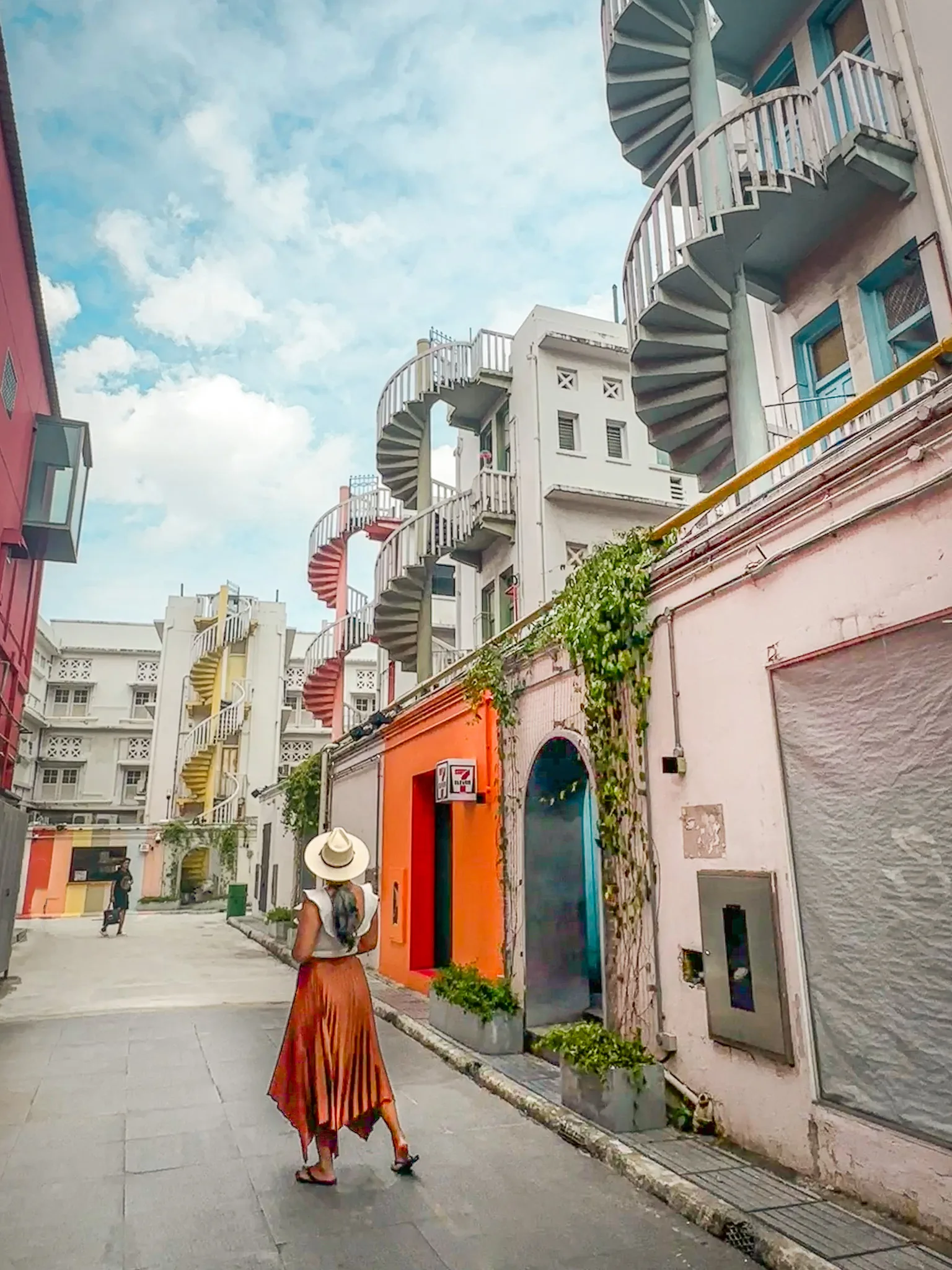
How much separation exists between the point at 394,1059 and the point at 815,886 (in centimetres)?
481

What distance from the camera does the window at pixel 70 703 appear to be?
133 feet

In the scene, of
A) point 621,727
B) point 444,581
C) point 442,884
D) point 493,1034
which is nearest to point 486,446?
point 444,581

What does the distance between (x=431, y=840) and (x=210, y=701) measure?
2925cm

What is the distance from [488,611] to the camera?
53.4 feet

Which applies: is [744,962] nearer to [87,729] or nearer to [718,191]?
[718,191]

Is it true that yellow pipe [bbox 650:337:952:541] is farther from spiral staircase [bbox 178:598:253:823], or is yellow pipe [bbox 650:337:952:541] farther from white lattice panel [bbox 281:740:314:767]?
white lattice panel [bbox 281:740:314:767]

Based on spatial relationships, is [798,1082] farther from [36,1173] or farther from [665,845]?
[36,1173]

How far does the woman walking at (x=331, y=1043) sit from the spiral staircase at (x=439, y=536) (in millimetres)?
11121

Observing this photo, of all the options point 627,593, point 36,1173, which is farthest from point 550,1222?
point 627,593

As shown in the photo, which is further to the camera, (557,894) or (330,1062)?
(557,894)

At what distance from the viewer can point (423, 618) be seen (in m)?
16.3

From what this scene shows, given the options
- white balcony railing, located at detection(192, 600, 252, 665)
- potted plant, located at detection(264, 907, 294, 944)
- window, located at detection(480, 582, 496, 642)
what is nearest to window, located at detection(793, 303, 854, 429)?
window, located at detection(480, 582, 496, 642)

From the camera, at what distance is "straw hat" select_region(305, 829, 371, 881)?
4746mm

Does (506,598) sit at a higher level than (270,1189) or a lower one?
higher
